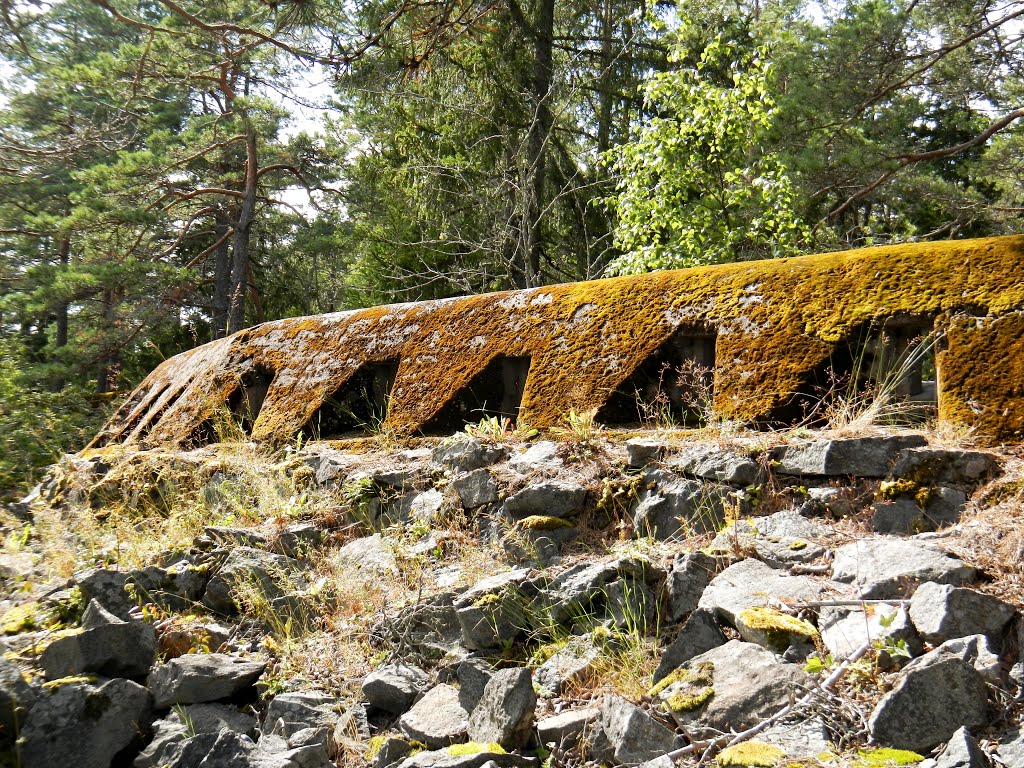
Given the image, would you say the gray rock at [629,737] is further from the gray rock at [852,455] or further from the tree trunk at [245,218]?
the tree trunk at [245,218]

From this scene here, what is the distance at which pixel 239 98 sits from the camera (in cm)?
1411

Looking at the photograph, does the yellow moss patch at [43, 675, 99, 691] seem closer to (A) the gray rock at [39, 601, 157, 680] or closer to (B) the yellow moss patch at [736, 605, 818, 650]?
(A) the gray rock at [39, 601, 157, 680]

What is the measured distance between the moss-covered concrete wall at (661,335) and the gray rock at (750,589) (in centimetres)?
121

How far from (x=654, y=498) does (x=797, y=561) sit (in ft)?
2.70

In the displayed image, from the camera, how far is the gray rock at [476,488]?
14.3 ft

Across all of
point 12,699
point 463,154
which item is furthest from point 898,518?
point 463,154

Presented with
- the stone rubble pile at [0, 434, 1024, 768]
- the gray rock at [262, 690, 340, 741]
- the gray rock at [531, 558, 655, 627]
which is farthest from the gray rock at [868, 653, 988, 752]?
the gray rock at [262, 690, 340, 741]

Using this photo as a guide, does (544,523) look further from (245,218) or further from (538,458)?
(245,218)

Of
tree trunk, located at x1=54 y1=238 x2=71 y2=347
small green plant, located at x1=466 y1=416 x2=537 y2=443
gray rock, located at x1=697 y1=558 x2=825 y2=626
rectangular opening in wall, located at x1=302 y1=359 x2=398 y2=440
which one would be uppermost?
tree trunk, located at x1=54 y1=238 x2=71 y2=347

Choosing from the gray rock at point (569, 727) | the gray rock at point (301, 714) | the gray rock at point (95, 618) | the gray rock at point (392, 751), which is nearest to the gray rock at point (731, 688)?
the gray rock at point (569, 727)

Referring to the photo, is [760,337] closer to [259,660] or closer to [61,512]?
[259,660]

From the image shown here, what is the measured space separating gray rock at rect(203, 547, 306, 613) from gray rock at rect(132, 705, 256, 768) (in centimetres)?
79

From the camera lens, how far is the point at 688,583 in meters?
3.14

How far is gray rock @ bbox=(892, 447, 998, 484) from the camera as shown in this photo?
3271mm
